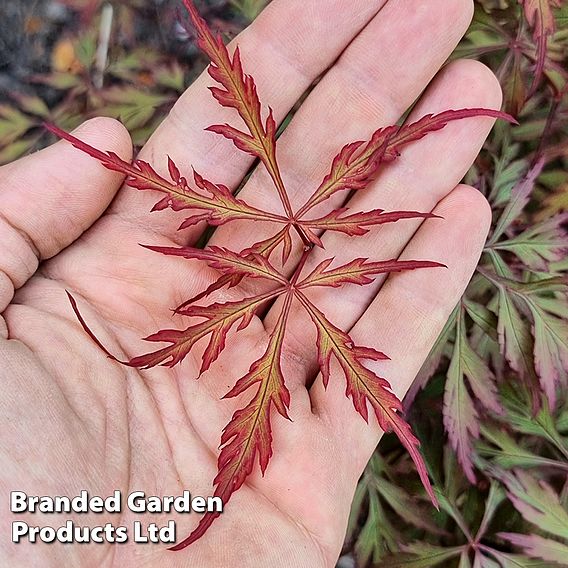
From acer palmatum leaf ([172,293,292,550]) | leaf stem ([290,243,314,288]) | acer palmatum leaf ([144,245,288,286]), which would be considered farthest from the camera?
leaf stem ([290,243,314,288])

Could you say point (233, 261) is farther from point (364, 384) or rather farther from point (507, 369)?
point (507, 369)

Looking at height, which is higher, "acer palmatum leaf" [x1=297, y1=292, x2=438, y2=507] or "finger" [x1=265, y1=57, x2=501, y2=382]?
"finger" [x1=265, y1=57, x2=501, y2=382]

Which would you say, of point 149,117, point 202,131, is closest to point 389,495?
point 202,131

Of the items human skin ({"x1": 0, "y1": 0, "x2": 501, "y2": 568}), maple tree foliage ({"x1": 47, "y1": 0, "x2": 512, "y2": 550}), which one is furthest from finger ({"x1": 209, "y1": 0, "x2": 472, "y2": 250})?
maple tree foliage ({"x1": 47, "y1": 0, "x2": 512, "y2": 550})

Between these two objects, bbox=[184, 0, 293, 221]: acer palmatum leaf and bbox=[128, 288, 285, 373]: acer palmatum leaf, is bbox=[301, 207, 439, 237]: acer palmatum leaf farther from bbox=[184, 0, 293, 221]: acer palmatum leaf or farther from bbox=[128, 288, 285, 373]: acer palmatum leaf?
bbox=[128, 288, 285, 373]: acer palmatum leaf

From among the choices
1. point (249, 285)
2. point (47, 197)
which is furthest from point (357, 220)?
point (47, 197)

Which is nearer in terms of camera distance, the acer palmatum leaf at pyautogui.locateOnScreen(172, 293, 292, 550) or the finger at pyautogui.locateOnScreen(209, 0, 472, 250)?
the acer palmatum leaf at pyautogui.locateOnScreen(172, 293, 292, 550)

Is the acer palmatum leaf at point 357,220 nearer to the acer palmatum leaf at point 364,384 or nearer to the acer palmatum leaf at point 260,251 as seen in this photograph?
the acer palmatum leaf at point 260,251
